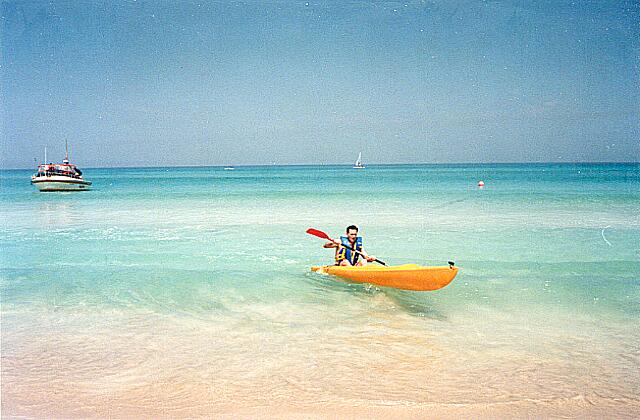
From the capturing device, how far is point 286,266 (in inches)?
370

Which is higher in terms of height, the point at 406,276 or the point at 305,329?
the point at 406,276

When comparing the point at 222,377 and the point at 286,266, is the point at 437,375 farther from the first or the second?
the point at 286,266

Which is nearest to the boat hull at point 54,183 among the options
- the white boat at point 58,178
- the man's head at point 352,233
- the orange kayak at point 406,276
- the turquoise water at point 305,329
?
the white boat at point 58,178

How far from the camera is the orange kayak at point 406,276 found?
618cm

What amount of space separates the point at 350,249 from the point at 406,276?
1.19 m

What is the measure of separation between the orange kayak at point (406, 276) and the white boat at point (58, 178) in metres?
28.4

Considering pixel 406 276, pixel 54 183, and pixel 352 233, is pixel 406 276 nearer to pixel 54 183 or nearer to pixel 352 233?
pixel 352 233

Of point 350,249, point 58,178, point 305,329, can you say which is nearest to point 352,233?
point 350,249

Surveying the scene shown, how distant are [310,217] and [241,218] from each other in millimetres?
2063

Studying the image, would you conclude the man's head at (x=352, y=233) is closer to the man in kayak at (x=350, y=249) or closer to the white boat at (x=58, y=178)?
the man in kayak at (x=350, y=249)

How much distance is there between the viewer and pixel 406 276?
648 centimetres

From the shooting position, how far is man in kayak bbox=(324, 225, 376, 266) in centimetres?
757

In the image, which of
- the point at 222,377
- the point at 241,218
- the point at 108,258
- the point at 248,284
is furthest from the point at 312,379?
the point at 241,218

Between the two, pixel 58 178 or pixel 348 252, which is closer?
pixel 348 252
